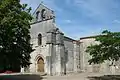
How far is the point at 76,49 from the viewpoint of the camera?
1565 inches

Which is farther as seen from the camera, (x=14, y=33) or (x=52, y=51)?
(x=52, y=51)

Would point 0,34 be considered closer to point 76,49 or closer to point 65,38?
point 65,38

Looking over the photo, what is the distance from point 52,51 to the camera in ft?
106

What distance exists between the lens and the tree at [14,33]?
16.8 meters

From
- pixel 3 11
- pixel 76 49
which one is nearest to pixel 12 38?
pixel 3 11

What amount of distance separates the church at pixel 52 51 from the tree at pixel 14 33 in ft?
35.8

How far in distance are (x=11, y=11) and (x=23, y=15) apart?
1.15 metres

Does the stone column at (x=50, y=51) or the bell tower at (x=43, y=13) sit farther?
the bell tower at (x=43, y=13)

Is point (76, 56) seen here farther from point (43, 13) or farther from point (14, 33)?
point (14, 33)

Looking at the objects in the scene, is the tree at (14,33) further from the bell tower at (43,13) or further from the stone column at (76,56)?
the stone column at (76,56)

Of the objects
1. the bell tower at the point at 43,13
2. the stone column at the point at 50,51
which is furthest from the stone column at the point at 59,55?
the bell tower at the point at 43,13

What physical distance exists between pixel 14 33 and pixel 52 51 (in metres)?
14.0

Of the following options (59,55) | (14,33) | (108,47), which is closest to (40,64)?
(59,55)

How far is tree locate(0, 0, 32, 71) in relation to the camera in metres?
16.8
